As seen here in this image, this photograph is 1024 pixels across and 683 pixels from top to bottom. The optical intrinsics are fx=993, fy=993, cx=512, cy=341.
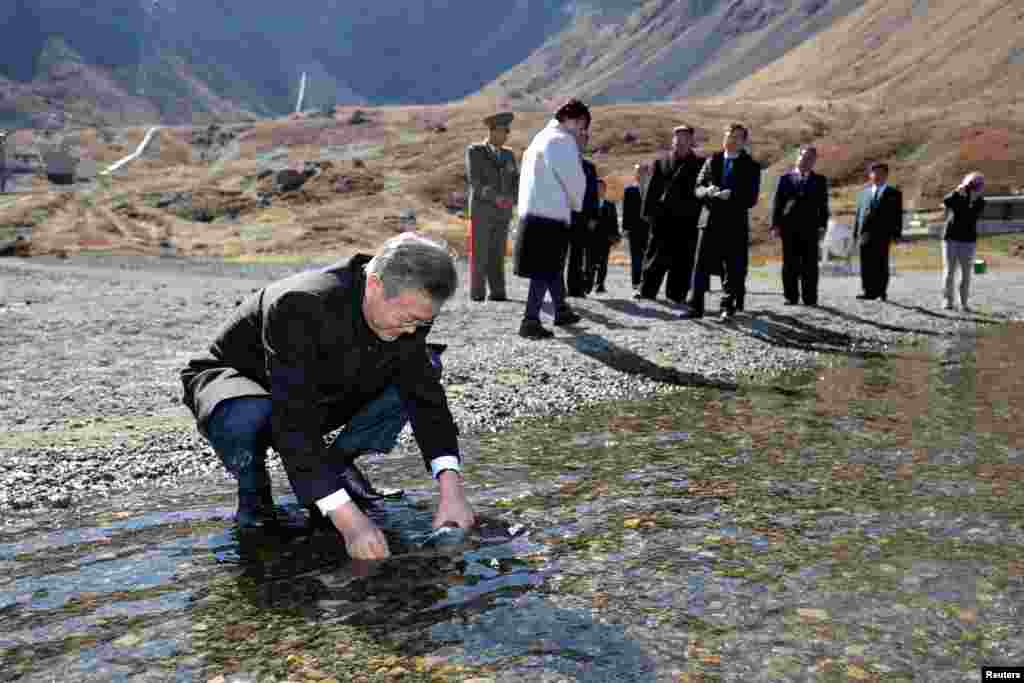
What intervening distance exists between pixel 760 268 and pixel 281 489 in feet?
70.5

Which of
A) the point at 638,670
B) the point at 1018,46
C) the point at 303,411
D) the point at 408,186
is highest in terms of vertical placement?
the point at 1018,46

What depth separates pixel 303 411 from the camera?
3877 mm

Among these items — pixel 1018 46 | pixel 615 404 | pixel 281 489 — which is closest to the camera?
pixel 281 489

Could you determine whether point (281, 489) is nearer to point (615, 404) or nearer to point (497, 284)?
point (615, 404)

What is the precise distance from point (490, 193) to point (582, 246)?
2.45 metres

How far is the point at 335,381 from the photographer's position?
164 inches

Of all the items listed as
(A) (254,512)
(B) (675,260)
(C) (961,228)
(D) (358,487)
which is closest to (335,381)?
(A) (254,512)

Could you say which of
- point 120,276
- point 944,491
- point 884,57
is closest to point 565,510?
point 944,491

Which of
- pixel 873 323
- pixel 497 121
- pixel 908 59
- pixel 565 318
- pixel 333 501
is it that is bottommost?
pixel 873 323

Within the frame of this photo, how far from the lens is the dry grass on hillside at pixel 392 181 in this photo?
33.0m

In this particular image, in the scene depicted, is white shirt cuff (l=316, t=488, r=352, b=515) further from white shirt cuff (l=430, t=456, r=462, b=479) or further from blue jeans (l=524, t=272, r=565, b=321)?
blue jeans (l=524, t=272, r=565, b=321)

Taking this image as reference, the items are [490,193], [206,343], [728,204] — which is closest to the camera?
[206,343]

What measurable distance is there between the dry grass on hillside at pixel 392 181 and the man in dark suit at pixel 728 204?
18652 mm

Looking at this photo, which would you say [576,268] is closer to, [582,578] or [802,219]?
[802,219]
